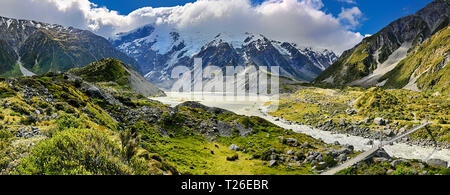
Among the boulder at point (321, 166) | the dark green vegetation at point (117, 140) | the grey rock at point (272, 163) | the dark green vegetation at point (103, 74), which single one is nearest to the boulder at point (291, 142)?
the dark green vegetation at point (117, 140)

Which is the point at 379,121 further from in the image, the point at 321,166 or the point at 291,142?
the point at 321,166

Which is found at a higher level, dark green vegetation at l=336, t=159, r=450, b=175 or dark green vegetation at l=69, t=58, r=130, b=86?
dark green vegetation at l=69, t=58, r=130, b=86

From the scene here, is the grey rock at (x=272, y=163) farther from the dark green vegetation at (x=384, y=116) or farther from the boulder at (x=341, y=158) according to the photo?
the dark green vegetation at (x=384, y=116)

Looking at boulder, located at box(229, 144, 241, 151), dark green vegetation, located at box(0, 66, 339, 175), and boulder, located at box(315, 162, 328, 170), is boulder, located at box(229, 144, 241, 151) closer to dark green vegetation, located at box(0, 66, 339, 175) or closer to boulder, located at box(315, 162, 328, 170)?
dark green vegetation, located at box(0, 66, 339, 175)

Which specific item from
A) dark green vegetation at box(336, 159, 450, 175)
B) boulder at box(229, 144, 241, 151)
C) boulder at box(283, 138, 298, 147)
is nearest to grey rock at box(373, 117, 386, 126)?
boulder at box(283, 138, 298, 147)

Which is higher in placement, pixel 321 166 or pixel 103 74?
pixel 103 74

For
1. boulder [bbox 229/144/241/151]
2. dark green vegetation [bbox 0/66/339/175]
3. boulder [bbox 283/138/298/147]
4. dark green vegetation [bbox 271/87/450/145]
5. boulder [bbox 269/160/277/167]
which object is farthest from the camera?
dark green vegetation [bbox 271/87/450/145]

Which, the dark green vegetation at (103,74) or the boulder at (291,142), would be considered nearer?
the boulder at (291,142)

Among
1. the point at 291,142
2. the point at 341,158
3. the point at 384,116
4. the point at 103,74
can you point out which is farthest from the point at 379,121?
the point at 103,74

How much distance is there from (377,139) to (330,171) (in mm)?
42705

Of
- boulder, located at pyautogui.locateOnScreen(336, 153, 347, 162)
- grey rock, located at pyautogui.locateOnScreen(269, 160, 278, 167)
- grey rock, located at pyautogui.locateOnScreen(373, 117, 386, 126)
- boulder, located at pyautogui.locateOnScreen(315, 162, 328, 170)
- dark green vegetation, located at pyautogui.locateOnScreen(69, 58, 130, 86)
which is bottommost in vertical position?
grey rock, located at pyautogui.locateOnScreen(269, 160, 278, 167)

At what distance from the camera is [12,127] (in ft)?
71.3

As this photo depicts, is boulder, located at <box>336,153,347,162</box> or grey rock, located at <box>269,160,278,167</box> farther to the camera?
grey rock, located at <box>269,160,278,167</box>
